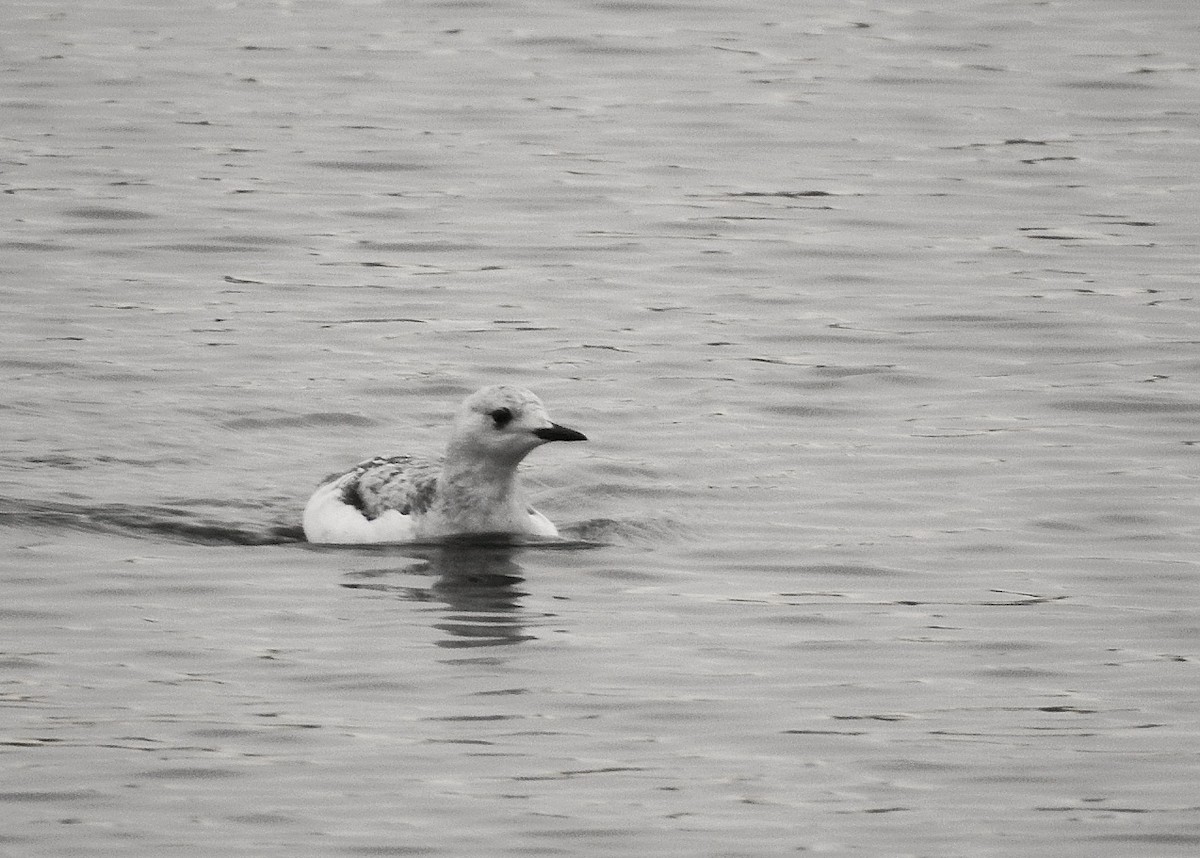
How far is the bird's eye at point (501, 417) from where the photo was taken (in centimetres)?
1429

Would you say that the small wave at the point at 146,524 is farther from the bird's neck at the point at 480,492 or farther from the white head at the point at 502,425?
the white head at the point at 502,425

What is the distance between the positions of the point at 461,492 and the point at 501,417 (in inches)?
21.5

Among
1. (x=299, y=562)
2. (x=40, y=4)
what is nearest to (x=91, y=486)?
(x=299, y=562)

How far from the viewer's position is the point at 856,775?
1023 cm

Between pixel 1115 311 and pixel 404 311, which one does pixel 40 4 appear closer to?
pixel 404 311

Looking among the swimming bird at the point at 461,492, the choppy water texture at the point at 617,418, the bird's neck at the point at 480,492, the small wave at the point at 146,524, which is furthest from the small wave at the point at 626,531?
the small wave at the point at 146,524

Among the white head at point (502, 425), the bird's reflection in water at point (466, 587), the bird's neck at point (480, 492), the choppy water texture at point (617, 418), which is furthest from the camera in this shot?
the bird's neck at point (480, 492)

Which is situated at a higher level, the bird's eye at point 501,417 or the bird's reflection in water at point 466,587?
the bird's eye at point 501,417

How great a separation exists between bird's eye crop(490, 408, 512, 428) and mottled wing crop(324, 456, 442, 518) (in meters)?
0.63

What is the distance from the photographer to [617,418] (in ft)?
56.9

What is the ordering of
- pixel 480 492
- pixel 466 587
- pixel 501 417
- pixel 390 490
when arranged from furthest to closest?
1. pixel 390 490
2. pixel 480 492
3. pixel 501 417
4. pixel 466 587

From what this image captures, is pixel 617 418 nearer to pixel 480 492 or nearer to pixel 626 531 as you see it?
pixel 626 531

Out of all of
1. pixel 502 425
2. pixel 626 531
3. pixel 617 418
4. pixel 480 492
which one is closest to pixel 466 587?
pixel 480 492

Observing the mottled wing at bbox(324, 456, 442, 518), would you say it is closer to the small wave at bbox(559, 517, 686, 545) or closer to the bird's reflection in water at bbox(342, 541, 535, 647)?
the bird's reflection in water at bbox(342, 541, 535, 647)
